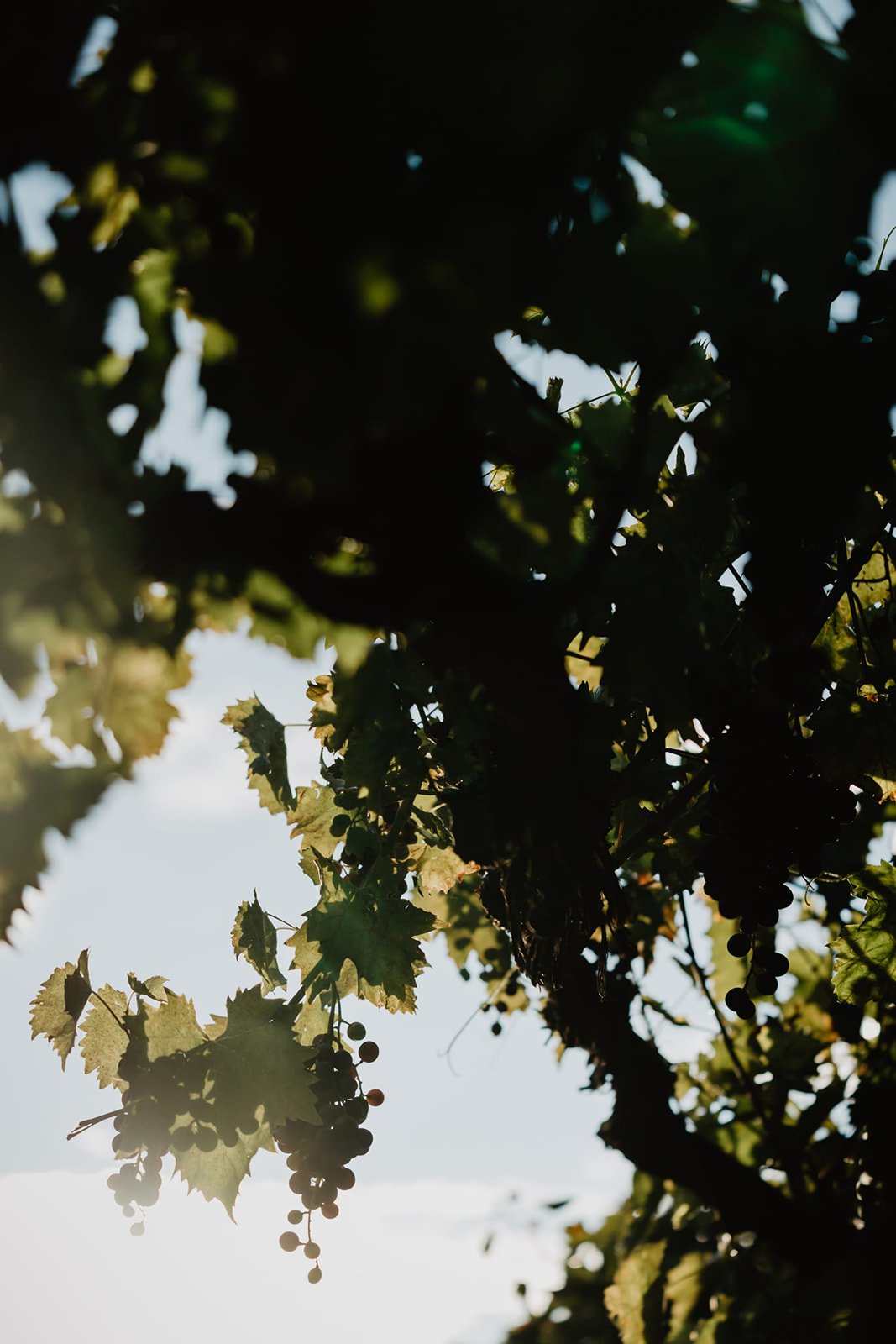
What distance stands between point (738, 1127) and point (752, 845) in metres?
3.68

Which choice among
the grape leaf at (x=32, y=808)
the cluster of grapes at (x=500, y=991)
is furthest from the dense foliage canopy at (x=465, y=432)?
the cluster of grapes at (x=500, y=991)

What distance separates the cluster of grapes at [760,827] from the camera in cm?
222

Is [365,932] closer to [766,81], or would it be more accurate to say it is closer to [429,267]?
[429,267]

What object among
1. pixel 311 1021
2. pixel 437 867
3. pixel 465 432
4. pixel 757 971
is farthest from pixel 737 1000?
Answer: pixel 465 432

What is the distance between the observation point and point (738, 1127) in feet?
16.7

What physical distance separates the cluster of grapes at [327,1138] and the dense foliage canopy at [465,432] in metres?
0.03

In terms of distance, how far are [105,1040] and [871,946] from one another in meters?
2.58

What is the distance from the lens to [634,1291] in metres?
4.75

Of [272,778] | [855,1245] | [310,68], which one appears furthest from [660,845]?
[310,68]

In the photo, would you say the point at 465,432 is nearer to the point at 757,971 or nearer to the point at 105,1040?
the point at 757,971

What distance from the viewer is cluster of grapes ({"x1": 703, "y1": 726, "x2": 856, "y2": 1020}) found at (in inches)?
87.4

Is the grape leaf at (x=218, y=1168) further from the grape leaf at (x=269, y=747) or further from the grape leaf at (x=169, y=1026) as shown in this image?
the grape leaf at (x=269, y=747)

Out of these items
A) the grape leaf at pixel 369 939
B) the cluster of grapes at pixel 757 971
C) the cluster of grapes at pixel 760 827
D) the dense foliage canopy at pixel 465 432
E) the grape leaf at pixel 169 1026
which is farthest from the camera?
the grape leaf at pixel 369 939

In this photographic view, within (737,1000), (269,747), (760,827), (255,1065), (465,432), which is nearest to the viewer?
(465,432)
